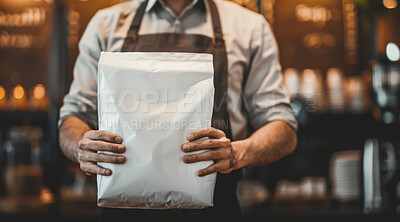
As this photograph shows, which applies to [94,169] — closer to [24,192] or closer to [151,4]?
[151,4]

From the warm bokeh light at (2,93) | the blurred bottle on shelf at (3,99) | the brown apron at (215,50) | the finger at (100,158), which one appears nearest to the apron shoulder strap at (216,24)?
the brown apron at (215,50)

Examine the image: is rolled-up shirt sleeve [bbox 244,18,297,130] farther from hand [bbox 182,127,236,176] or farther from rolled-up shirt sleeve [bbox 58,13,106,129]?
rolled-up shirt sleeve [bbox 58,13,106,129]

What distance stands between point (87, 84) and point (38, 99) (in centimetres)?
167

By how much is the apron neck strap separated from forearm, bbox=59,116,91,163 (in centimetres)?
29

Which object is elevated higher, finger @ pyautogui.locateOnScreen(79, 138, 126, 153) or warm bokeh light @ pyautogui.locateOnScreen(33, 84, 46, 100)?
finger @ pyautogui.locateOnScreen(79, 138, 126, 153)

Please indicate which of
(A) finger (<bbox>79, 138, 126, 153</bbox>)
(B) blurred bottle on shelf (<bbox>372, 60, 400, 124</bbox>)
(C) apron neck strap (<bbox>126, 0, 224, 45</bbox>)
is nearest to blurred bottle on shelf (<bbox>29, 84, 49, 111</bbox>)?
(C) apron neck strap (<bbox>126, 0, 224, 45</bbox>)

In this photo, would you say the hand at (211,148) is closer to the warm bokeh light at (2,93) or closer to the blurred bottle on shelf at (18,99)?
the blurred bottle on shelf at (18,99)

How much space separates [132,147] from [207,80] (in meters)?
0.22

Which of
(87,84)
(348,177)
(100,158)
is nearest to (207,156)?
(100,158)

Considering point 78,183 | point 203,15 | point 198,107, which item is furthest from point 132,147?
point 78,183

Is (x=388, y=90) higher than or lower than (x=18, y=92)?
higher

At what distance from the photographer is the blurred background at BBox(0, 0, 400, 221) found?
2.17m

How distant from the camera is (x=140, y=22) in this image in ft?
3.78

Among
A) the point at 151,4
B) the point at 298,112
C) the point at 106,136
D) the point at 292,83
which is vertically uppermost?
the point at 151,4
